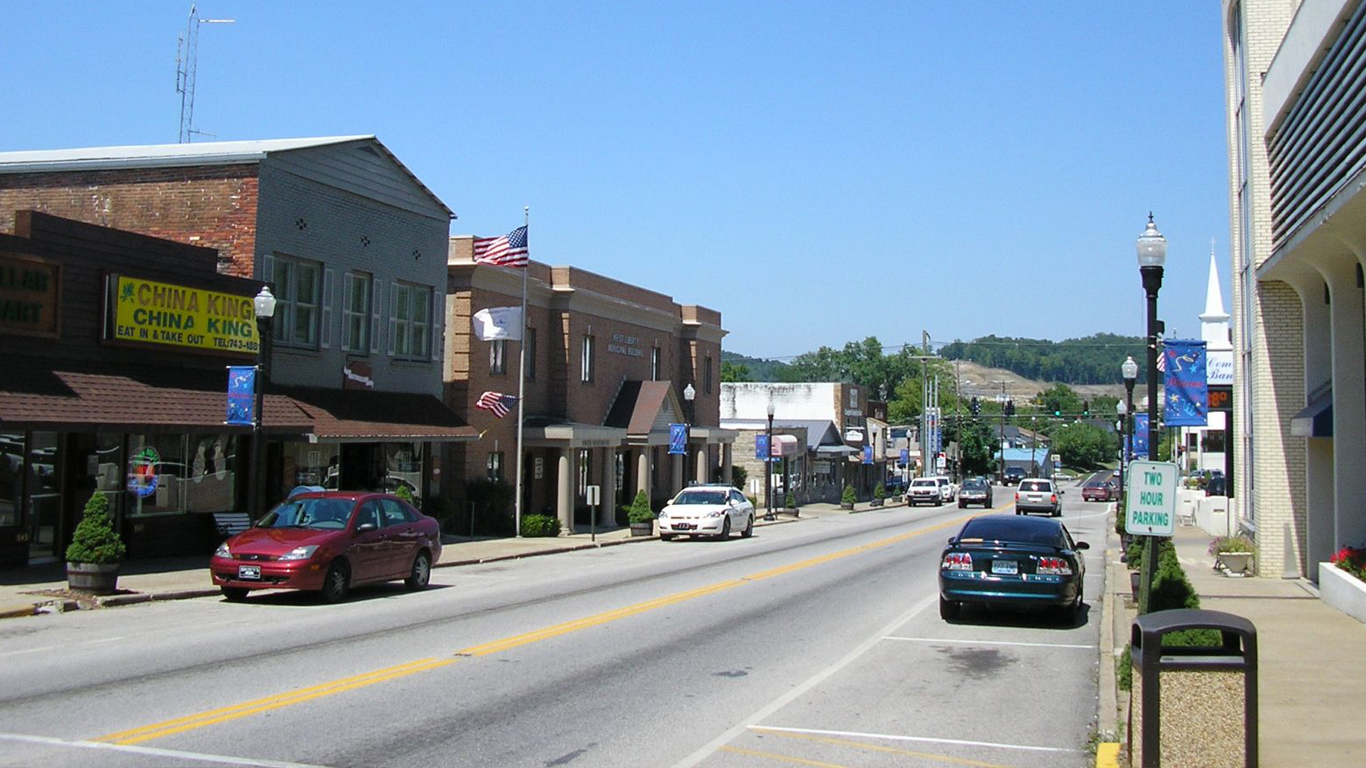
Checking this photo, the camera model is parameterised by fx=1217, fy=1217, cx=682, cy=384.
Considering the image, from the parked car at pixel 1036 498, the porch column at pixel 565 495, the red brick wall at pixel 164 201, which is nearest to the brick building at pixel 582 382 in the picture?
the porch column at pixel 565 495

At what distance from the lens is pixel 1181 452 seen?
8306 centimetres

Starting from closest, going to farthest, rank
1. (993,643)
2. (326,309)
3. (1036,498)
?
(993,643) → (326,309) → (1036,498)

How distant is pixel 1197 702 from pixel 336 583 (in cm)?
1290

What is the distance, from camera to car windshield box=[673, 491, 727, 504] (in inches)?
1379

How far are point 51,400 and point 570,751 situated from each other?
13776 mm

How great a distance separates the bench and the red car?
5.31m

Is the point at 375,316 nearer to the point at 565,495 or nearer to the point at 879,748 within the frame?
the point at 565,495

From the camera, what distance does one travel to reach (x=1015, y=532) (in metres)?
16.2

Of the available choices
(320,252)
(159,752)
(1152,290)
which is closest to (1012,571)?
(1152,290)

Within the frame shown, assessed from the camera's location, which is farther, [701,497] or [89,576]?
[701,497]

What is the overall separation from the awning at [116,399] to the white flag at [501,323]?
831 cm

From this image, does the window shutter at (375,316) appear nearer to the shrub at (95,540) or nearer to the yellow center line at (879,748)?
the shrub at (95,540)

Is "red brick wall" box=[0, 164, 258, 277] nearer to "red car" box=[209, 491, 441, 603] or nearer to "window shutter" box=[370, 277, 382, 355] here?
"window shutter" box=[370, 277, 382, 355]

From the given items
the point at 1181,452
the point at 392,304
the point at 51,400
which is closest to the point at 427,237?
the point at 392,304
